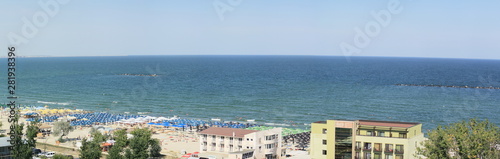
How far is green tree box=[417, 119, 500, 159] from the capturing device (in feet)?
91.4

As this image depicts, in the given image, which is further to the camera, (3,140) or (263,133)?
(263,133)

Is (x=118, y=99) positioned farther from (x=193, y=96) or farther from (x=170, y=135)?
(x=170, y=135)

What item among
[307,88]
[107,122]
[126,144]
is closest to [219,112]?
[107,122]

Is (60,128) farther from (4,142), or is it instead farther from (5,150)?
(5,150)

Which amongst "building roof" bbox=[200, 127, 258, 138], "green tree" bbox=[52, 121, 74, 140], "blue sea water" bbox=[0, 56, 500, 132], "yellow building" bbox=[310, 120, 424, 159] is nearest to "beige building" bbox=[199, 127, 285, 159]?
"building roof" bbox=[200, 127, 258, 138]

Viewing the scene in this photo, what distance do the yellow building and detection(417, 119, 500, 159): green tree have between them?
1.82 metres

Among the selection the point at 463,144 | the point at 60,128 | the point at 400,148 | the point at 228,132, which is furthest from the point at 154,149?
the point at 463,144

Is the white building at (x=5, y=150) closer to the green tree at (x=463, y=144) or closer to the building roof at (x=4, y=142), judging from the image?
A: the building roof at (x=4, y=142)

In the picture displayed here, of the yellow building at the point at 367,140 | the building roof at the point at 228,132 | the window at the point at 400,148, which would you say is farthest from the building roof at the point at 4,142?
the window at the point at 400,148

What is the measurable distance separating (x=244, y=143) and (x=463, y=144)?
62.4 feet

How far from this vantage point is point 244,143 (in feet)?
135

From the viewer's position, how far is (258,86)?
402ft

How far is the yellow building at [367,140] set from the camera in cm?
3131

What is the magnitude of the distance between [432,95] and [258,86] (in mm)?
43663
